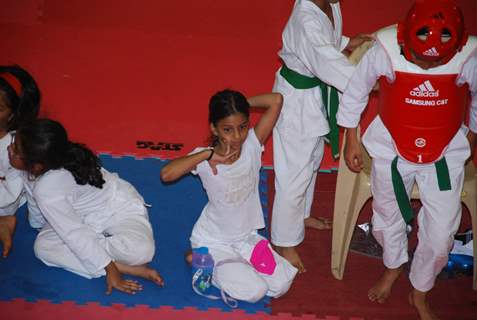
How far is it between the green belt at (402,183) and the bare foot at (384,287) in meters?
0.49

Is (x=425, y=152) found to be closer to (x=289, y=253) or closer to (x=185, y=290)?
(x=289, y=253)

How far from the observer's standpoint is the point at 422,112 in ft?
10.5

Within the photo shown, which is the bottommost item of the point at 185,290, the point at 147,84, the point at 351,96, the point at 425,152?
the point at 185,290

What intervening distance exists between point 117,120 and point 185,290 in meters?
1.84

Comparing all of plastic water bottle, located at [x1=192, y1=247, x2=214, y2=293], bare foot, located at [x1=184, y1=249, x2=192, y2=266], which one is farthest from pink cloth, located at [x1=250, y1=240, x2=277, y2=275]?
bare foot, located at [x1=184, y1=249, x2=192, y2=266]

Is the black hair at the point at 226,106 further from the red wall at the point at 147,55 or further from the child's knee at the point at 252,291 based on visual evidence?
the red wall at the point at 147,55

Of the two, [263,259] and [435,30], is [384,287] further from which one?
[435,30]

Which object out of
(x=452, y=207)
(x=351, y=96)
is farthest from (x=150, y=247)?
(x=452, y=207)

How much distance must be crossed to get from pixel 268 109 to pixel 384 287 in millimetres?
1255

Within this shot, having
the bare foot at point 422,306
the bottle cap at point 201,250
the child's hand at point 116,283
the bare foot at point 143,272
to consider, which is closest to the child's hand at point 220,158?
the bottle cap at point 201,250

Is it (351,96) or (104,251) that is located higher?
(351,96)

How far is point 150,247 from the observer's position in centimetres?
389

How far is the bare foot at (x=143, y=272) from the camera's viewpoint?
3801mm

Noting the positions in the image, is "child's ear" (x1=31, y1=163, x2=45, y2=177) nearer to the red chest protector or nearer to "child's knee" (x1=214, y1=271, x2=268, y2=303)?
"child's knee" (x1=214, y1=271, x2=268, y2=303)
